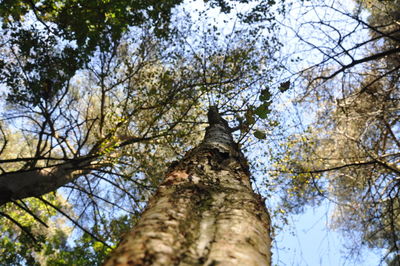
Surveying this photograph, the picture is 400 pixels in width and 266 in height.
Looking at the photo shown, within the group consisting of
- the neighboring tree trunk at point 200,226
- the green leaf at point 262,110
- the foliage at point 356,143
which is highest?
the foliage at point 356,143

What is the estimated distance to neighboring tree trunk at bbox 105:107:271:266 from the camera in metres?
0.96

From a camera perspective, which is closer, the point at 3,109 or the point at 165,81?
the point at 165,81

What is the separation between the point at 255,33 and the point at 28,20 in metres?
5.08

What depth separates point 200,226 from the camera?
4.08ft

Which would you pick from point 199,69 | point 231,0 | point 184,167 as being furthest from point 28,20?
point 184,167

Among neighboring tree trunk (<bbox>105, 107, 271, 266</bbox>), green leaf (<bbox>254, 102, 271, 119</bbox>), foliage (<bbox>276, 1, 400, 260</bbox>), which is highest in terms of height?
foliage (<bbox>276, 1, 400, 260</bbox>)

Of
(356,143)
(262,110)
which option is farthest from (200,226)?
(356,143)

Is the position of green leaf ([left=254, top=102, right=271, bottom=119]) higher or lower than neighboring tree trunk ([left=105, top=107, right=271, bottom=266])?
higher

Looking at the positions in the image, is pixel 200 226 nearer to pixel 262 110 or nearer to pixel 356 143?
pixel 262 110

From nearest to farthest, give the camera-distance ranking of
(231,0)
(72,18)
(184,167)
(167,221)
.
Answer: (167,221)
(184,167)
(72,18)
(231,0)

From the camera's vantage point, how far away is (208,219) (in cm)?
131

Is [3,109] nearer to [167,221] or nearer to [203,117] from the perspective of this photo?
[203,117]

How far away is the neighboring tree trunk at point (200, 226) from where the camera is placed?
0.96m

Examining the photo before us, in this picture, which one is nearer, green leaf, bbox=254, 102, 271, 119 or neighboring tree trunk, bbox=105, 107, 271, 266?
neighboring tree trunk, bbox=105, 107, 271, 266
